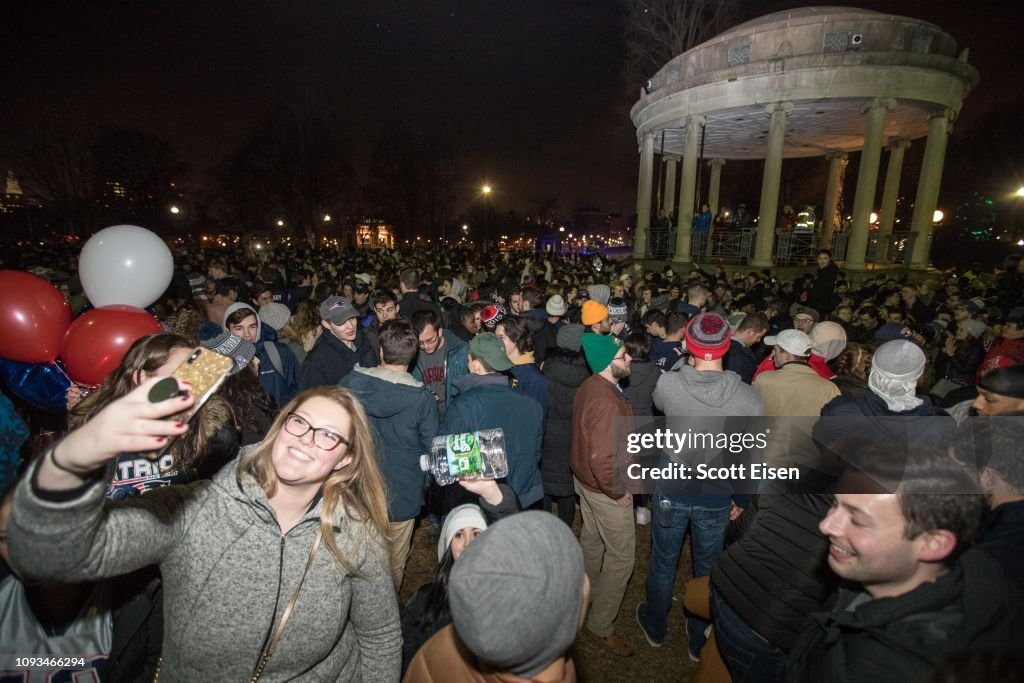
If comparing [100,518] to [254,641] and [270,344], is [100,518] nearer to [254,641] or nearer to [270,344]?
[254,641]

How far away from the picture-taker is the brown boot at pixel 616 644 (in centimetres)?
349

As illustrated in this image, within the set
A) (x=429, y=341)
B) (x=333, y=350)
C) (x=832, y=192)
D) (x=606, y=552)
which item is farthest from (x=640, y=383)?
(x=832, y=192)

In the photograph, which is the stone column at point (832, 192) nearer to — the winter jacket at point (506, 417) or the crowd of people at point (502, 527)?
the crowd of people at point (502, 527)

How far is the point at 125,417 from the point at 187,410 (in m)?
0.15

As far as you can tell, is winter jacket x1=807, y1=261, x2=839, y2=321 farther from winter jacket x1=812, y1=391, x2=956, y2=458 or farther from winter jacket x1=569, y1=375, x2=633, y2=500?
winter jacket x1=569, y1=375, x2=633, y2=500

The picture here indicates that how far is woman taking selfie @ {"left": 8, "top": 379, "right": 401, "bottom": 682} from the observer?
4.25 feet

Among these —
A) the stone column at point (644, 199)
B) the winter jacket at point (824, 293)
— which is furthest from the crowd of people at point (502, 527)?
the stone column at point (644, 199)

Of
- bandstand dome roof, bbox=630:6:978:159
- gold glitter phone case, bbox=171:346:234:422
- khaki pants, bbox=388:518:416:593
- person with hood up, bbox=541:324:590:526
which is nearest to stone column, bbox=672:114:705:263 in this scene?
bandstand dome roof, bbox=630:6:978:159

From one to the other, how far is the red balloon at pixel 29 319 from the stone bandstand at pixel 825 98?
16486 millimetres

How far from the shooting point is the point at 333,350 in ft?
14.6

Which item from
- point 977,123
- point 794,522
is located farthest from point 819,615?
point 977,123

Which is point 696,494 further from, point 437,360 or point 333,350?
point 333,350

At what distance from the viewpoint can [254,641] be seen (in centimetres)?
164

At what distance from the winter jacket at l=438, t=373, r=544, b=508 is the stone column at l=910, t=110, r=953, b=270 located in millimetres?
18225
